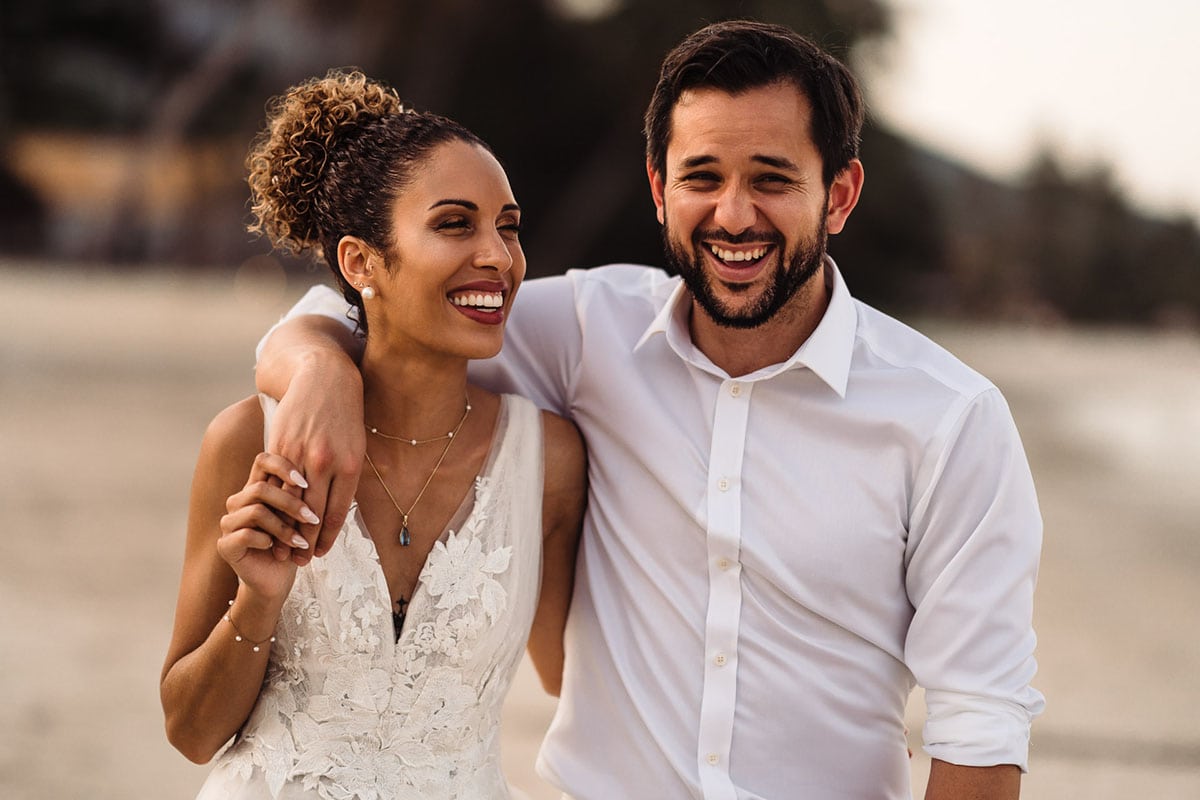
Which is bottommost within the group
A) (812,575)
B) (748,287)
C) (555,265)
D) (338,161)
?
(812,575)

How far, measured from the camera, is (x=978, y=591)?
2551 mm

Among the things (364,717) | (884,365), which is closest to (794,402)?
(884,365)

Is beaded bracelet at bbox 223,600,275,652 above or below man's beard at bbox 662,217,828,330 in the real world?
below

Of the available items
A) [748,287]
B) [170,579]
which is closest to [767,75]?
[748,287]

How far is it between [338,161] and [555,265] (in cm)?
2828

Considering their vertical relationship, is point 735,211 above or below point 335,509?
above

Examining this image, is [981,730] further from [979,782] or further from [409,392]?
[409,392]

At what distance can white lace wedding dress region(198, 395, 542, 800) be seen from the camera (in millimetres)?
2598

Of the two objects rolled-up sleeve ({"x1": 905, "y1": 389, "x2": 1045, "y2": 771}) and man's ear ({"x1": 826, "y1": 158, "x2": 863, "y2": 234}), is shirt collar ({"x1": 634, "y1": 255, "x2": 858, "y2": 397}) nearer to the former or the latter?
man's ear ({"x1": 826, "y1": 158, "x2": 863, "y2": 234})

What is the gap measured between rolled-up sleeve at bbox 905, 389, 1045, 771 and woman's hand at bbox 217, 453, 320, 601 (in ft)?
3.99

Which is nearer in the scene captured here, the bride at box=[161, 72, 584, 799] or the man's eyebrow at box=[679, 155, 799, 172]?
the bride at box=[161, 72, 584, 799]

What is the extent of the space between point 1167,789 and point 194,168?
35401 millimetres

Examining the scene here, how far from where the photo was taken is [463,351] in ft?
8.68

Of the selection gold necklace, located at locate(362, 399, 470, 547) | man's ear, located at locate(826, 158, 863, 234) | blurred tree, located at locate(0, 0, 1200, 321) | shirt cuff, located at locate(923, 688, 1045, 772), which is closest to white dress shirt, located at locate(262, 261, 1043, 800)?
shirt cuff, located at locate(923, 688, 1045, 772)
